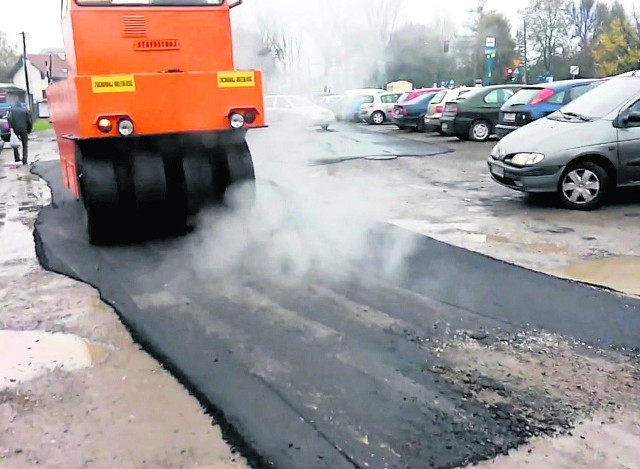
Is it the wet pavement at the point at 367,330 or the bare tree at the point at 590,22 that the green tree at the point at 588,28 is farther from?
the wet pavement at the point at 367,330

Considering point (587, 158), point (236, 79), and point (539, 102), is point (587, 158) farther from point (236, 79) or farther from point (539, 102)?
point (539, 102)

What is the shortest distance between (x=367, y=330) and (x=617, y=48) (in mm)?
44212

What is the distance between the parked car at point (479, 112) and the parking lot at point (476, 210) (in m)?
3.00

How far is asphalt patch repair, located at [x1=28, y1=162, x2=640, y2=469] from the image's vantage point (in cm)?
315

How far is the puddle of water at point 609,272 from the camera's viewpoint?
207 inches

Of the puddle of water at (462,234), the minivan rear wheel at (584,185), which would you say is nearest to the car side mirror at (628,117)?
the minivan rear wheel at (584,185)

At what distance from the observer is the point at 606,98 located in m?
8.59

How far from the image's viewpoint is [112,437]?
10.6ft

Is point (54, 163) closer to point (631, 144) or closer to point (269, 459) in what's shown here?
point (631, 144)

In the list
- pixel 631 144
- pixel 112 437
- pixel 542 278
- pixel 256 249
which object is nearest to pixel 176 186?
pixel 256 249

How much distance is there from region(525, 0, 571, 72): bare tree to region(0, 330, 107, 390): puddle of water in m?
14.1

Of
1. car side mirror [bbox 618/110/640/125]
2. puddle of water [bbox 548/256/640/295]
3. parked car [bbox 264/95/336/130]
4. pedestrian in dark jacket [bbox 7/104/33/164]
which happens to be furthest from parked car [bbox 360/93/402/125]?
puddle of water [bbox 548/256/640/295]

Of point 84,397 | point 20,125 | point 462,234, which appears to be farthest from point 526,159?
point 20,125

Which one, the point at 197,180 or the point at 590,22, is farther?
the point at 590,22
